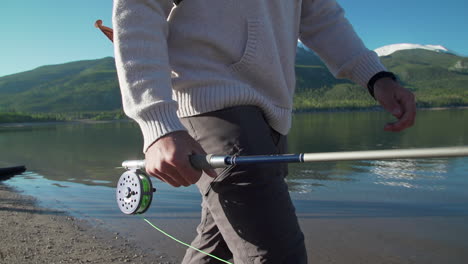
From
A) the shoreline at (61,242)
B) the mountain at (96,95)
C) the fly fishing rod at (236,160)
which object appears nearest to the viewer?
the fly fishing rod at (236,160)

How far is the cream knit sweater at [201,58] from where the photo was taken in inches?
69.0

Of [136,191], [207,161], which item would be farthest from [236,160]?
[136,191]

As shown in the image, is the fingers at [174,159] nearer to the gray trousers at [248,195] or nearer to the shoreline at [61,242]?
the gray trousers at [248,195]

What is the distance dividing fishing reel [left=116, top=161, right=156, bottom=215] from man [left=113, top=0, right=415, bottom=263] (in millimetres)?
344

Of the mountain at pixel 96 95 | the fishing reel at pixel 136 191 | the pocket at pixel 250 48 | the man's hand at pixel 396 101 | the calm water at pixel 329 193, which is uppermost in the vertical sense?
the mountain at pixel 96 95

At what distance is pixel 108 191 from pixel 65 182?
310 cm

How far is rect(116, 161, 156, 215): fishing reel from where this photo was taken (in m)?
2.22

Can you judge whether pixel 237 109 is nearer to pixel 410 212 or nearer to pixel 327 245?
pixel 327 245

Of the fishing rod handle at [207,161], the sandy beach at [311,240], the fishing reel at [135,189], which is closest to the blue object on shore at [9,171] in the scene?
the sandy beach at [311,240]

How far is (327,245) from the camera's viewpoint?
5.64 meters

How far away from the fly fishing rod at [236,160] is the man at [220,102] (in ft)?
0.37

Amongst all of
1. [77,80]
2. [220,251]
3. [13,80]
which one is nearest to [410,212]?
[220,251]

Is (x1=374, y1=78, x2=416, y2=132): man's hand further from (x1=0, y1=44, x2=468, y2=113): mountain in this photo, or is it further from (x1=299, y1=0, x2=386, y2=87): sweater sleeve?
(x1=0, y1=44, x2=468, y2=113): mountain

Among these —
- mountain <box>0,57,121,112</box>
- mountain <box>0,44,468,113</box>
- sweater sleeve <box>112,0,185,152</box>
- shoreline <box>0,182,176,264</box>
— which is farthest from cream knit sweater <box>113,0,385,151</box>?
mountain <box>0,57,121,112</box>
